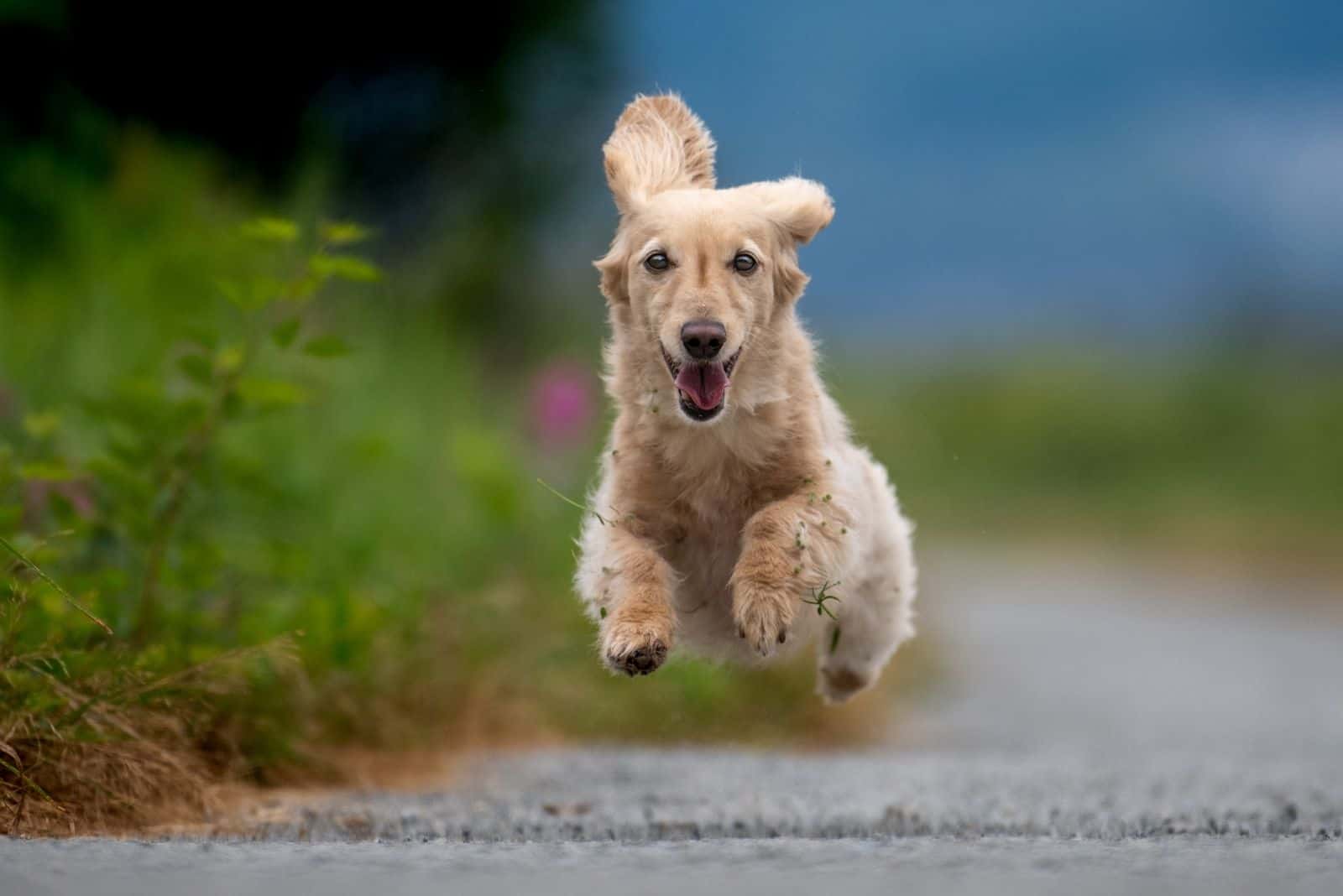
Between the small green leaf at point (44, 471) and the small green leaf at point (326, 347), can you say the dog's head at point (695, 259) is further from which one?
the small green leaf at point (44, 471)

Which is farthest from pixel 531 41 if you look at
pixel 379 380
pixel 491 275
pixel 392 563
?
pixel 392 563

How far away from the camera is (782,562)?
15.8 feet

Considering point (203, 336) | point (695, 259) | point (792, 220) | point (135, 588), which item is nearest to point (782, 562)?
point (695, 259)

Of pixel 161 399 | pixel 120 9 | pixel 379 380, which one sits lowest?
pixel 161 399

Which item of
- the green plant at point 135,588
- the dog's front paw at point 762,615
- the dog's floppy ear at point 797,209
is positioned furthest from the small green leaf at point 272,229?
the dog's front paw at point 762,615

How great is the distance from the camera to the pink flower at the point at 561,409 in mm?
10383

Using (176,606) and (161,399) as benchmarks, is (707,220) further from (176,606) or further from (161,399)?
(176,606)

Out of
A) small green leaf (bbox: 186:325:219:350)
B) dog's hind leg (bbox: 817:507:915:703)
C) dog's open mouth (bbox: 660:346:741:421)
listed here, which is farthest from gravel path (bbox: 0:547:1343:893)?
small green leaf (bbox: 186:325:219:350)

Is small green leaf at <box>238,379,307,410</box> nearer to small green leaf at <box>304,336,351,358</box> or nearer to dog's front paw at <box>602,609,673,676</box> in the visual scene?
small green leaf at <box>304,336,351,358</box>

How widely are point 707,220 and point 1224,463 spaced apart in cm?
2084

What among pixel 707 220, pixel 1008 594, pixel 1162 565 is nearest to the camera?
pixel 707 220

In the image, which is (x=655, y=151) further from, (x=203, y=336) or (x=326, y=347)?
(x=203, y=336)

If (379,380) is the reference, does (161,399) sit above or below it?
below

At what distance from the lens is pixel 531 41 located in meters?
17.3
